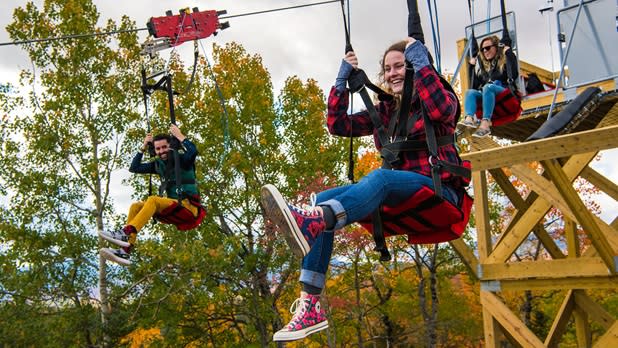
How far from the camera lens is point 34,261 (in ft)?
62.2

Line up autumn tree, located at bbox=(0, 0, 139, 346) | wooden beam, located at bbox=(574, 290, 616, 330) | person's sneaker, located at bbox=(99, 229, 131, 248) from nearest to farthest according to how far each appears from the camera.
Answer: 1. person's sneaker, located at bbox=(99, 229, 131, 248)
2. wooden beam, located at bbox=(574, 290, 616, 330)
3. autumn tree, located at bbox=(0, 0, 139, 346)

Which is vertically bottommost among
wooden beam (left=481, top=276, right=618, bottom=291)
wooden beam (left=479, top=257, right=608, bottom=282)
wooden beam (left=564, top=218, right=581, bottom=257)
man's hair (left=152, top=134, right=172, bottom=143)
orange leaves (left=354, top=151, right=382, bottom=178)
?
wooden beam (left=481, top=276, right=618, bottom=291)

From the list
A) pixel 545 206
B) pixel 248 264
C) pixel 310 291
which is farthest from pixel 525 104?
pixel 248 264

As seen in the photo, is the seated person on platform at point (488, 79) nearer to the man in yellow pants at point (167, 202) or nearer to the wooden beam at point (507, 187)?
the wooden beam at point (507, 187)

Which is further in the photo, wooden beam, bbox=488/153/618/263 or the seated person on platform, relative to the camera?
the seated person on platform

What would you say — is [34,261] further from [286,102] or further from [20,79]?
[286,102]

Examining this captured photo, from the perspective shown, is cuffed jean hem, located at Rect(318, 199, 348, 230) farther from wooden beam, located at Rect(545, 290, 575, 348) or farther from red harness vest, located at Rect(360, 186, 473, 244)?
wooden beam, located at Rect(545, 290, 575, 348)

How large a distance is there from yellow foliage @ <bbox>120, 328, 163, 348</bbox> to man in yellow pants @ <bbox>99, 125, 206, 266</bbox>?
1365 centimetres

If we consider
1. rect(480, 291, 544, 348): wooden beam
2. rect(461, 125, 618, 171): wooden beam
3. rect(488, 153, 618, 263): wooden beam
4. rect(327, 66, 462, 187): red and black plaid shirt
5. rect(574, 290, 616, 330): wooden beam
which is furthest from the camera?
rect(574, 290, 616, 330): wooden beam

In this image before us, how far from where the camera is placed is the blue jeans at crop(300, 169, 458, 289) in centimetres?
303

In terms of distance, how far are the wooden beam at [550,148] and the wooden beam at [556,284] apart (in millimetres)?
1973

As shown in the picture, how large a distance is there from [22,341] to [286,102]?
11.9m

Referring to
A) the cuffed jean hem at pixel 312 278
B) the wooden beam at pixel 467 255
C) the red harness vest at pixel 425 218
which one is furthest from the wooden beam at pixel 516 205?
the cuffed jean hem at pixel 312 278

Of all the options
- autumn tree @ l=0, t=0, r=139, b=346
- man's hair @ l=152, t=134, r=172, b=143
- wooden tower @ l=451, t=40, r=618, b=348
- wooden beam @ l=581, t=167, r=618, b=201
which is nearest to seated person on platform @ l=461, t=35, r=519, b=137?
wooden tower @ l=451, t=40, r=618, b=348
